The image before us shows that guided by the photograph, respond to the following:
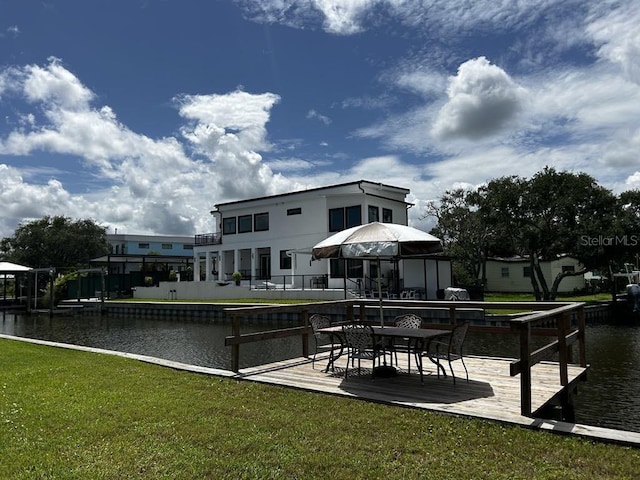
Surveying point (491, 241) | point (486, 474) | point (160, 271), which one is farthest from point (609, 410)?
point (160, 271)

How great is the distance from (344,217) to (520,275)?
15475 mm

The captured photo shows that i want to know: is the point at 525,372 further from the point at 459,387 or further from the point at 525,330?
the point at 459,387

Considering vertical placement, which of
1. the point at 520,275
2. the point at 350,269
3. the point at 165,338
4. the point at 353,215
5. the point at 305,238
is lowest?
the point at 165,338

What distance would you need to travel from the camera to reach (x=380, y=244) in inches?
257

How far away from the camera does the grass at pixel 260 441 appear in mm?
3658

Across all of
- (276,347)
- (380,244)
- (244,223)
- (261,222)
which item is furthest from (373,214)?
(380,244)

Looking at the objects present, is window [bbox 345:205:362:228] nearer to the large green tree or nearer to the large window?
the large window

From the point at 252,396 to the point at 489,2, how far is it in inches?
402

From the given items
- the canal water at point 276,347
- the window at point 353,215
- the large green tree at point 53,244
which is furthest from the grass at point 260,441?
the large green tree at point 53,244

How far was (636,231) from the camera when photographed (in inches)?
943

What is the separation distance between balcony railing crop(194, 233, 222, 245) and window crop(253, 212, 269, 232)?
3.69m

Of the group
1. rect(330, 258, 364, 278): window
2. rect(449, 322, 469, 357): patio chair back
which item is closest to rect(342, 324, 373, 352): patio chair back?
rect(449, 322, 469, 357): patio chair back

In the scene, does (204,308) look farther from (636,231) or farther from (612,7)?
(636,231)

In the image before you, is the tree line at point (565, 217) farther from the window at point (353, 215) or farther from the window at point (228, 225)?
the window at point (228, 225)
